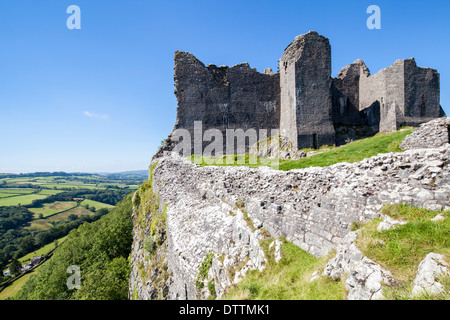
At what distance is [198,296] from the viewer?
7.07 m

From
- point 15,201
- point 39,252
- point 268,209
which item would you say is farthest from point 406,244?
point 15,201

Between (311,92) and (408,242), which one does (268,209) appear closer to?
(408,242)

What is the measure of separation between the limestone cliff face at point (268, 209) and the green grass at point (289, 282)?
14.8 inches

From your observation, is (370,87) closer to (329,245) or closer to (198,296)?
(329,245)

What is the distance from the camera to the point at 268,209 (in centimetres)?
754

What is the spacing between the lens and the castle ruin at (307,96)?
2152 centimetres

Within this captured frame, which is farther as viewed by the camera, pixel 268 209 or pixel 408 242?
pixel 268 209

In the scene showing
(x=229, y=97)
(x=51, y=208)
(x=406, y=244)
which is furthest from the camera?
(x=51, y=208)

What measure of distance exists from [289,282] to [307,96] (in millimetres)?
20848

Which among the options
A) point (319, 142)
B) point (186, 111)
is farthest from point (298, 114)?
point (186, 111)

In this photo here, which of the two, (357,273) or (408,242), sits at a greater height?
(408,242)

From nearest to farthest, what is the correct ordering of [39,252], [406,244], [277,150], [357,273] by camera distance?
1. [357,273]
2. [406,244]
3. [277,150]
4. [39,252]

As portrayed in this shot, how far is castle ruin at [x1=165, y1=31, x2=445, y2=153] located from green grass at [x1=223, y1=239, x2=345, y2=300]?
56.0 feet

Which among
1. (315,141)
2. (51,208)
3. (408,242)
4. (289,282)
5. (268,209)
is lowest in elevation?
(51,208)
